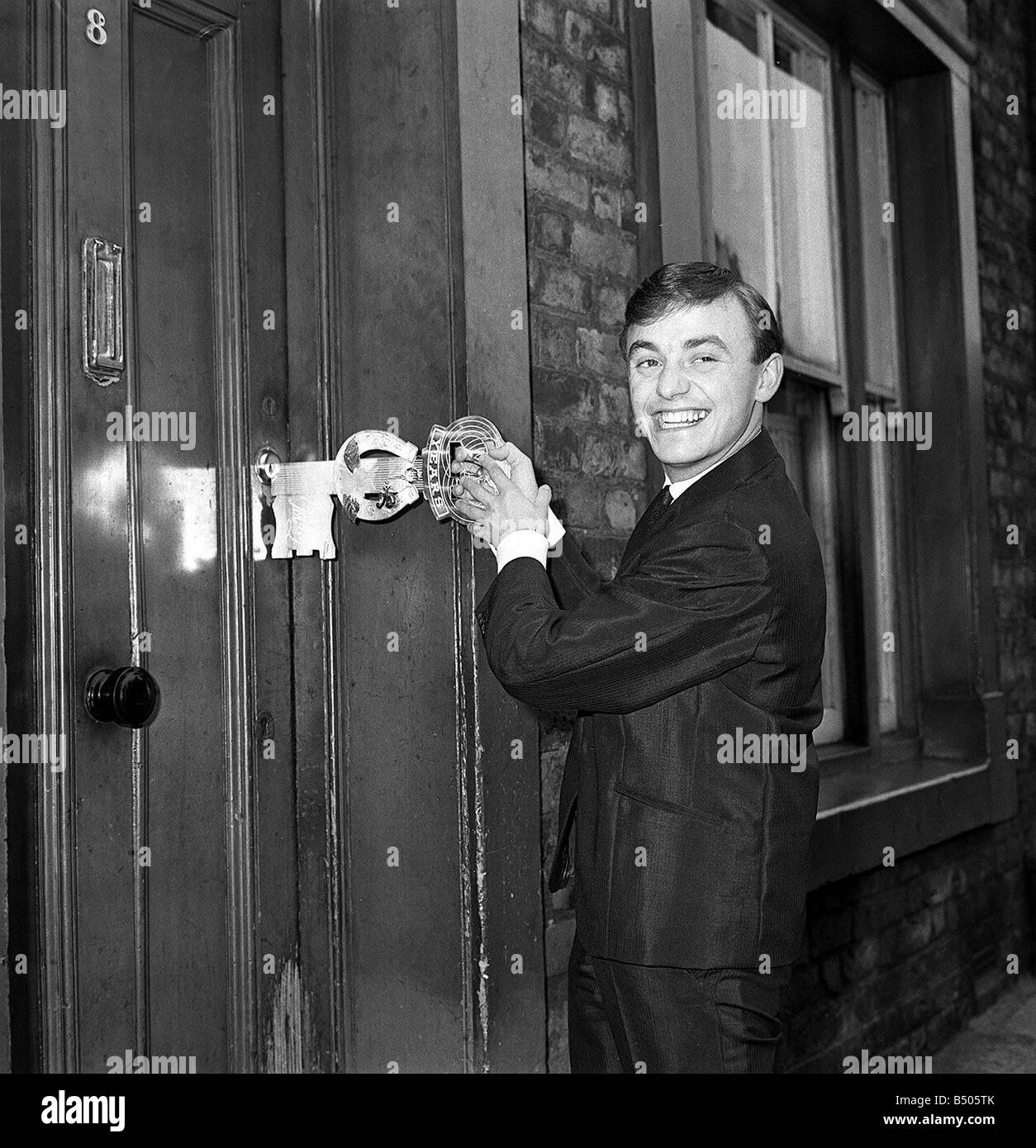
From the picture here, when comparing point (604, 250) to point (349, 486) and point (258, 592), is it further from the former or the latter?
point (258, 592)

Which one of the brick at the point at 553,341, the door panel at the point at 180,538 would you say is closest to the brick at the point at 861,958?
the brick at the point at 553,341

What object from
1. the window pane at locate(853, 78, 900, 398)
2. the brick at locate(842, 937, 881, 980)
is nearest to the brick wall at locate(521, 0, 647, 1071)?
the brick at locate(842, 937, 881, 980)

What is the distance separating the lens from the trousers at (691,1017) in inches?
70.0

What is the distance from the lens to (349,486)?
7.53 feet

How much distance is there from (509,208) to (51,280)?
93cm

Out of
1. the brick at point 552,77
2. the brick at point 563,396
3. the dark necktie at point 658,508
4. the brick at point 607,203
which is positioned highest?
the brick at point 552,77

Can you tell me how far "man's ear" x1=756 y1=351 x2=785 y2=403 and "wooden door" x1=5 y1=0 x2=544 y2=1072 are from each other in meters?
0.65

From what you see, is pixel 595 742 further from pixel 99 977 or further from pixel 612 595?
pixel 99 977

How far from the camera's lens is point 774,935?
1831mm

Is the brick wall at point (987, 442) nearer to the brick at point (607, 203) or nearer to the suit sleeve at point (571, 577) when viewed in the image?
the brick at point (607, 203)

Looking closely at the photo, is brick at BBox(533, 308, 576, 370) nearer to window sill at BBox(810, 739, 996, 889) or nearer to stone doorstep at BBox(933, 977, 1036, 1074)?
window sill at BBox(810, 739, 996, 889)

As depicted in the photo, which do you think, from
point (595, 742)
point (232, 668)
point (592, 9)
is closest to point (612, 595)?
point (595, 742)

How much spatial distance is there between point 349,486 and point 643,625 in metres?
0.75

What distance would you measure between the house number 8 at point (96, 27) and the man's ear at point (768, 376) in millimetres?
1162
